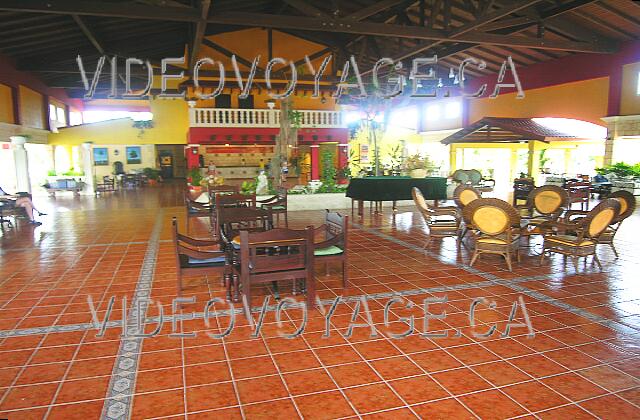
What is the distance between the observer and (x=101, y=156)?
899 inches

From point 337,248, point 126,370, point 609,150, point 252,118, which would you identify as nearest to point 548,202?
point 337,248

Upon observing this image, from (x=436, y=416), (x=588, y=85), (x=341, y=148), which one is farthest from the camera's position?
(x=341, y=148)

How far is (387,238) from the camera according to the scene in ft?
24.8

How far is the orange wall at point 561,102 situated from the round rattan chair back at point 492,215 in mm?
11146

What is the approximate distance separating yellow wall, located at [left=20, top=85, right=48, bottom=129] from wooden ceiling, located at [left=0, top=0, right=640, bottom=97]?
3.40 feet

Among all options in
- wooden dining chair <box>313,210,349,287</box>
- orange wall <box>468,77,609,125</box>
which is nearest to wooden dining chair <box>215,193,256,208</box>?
wooden dining chair <box>313,210,349,287</box>

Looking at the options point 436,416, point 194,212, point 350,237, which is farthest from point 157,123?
point 436,416

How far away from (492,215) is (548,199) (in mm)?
2462

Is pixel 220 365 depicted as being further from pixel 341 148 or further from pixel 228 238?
pixel 341 148

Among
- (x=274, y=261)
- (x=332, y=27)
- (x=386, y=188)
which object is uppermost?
(x=332, y=27)

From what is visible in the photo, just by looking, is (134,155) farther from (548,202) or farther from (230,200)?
(548,202)

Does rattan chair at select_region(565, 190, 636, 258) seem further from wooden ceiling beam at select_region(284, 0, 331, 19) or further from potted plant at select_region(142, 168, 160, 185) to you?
potted plant at select_region(142, 168, 160, 185)

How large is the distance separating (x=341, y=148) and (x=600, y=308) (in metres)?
15.2

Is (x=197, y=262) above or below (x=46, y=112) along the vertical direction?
below
